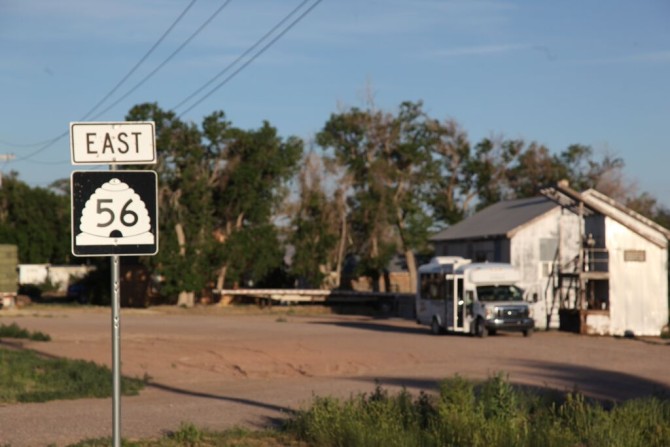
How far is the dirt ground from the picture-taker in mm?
17438

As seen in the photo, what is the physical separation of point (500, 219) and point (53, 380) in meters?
36.0

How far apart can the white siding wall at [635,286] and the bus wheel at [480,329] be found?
8.63 m

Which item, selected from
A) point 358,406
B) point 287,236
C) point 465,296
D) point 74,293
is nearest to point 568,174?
point 287,236

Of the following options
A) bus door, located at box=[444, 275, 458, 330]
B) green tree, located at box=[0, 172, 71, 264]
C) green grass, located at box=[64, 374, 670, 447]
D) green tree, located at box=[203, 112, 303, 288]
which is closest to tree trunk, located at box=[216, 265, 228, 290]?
green tree, located at box=[203, 112, 303, 288]

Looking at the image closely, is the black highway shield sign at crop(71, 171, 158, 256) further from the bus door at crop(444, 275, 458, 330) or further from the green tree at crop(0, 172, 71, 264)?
the green tree at crop(0, 172, 71, 264)

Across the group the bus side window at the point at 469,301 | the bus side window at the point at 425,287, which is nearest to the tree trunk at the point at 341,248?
the bus side window at the point at 425,287

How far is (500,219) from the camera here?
5628 cm

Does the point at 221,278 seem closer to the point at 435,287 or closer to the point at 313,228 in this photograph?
the point at 313,228

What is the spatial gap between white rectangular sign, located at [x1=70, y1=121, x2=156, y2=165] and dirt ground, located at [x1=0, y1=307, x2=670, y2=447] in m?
5.78

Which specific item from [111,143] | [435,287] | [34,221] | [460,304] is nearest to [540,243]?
[435,287]

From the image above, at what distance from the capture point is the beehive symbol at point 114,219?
959 cm

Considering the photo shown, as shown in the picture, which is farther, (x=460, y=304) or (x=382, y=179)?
(x=382, y=179)

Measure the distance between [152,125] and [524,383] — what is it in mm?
15019

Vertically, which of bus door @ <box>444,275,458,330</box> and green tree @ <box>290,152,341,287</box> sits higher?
green tree @ <box>290,152,341,287</box>
